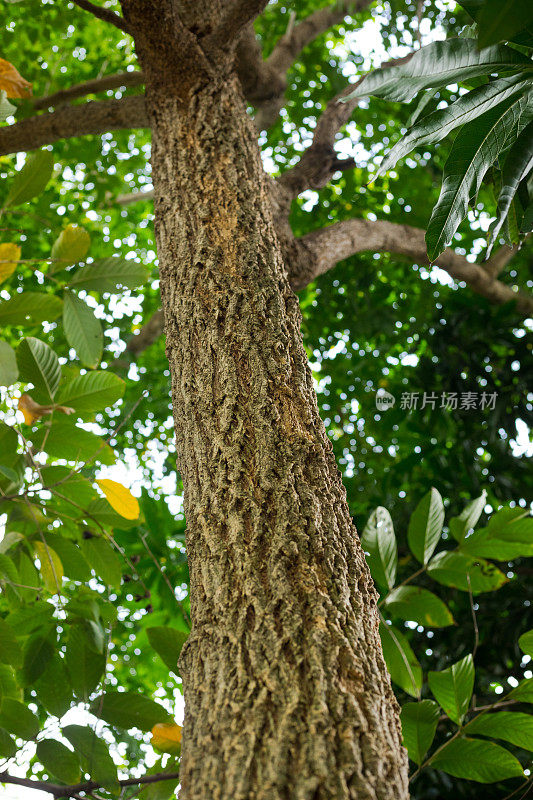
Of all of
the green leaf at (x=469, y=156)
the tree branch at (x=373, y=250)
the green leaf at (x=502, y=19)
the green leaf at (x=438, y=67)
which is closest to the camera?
the green leaf at (x=502, y=19)

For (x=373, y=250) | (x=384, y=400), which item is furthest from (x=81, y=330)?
(x=384, y=400)

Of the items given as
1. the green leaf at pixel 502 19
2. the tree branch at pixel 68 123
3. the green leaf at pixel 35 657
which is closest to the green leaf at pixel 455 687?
the green leaf at pixel 35 657

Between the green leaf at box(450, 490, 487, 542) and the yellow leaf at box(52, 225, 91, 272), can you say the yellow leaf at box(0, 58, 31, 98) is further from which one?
the green leaf at box(450, 490, 487, 542)

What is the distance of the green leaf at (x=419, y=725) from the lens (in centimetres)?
128

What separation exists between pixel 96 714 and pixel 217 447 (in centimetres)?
73

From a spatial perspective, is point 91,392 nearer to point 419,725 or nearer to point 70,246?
point 70,246

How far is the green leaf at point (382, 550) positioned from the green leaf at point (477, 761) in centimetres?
38

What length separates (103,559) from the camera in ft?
5.11

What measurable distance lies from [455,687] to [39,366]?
3.93ft

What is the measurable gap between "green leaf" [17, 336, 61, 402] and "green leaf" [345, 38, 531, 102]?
0.86 meters

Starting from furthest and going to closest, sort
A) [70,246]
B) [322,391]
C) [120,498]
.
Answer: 1. [322,391]
2. [70,246]
3. [120,498]

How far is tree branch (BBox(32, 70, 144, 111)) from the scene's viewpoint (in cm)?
256

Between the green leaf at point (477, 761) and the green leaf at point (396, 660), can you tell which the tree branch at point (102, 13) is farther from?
the green leaf at point (477, 761)

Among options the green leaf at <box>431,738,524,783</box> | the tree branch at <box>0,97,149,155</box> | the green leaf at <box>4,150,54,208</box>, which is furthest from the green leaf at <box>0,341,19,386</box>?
the tree branch at <box>0,97,149,155</box>
